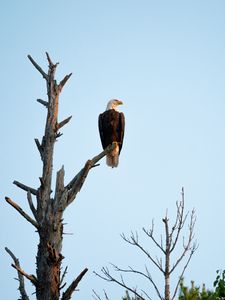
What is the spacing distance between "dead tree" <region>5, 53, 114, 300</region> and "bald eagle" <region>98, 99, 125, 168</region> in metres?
4.52

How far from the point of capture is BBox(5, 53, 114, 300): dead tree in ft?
15.6

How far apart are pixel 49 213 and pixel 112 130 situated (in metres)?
5.63

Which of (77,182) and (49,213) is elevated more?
(77,182)

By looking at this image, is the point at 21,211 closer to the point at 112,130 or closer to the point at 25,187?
the point at 25,187

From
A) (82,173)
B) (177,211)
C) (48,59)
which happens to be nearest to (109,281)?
(177,211)

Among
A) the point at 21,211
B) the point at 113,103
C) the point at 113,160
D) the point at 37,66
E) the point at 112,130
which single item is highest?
the point at 113,103

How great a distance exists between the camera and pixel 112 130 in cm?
1053

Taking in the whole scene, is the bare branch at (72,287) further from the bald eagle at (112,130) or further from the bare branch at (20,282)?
the bald eagle at (112,130)

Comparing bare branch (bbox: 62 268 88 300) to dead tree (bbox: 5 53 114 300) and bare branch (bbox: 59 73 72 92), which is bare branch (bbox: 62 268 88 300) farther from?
bare branch (bbox: 59 73 72 92)

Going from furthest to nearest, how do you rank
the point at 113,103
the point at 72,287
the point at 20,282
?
the point at 113,103, the point at 20,282, the point at 72,287

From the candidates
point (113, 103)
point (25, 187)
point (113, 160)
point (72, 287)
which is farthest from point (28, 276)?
point (113, 103)

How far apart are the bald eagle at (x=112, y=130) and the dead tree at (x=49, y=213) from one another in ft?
14.8

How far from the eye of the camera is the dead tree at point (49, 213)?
4.75 metres

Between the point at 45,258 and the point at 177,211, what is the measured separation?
2.36 metres
